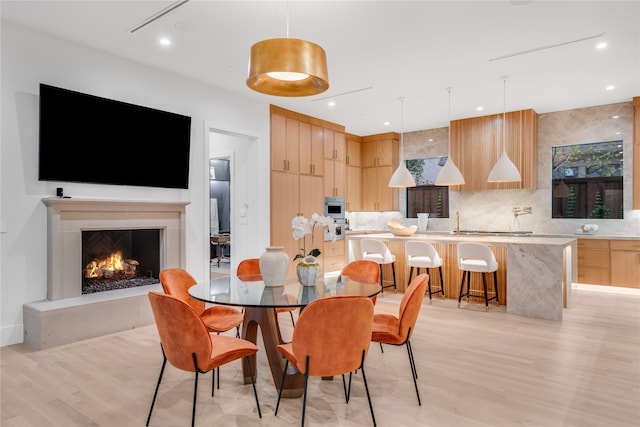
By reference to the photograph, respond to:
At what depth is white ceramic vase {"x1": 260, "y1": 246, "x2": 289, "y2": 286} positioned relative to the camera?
2.87 m

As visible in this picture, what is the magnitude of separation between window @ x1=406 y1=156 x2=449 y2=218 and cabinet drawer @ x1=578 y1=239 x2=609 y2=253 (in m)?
2.46

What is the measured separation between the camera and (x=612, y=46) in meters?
4.28

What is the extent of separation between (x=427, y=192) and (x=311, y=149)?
9.37 ft

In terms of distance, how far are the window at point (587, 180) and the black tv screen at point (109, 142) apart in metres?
6.20

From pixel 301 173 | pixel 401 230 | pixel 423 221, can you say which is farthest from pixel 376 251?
pixel 423 221

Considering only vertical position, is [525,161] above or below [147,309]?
above

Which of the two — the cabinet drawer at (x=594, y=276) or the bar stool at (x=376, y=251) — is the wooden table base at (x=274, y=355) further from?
the cabinet drawer at (x=594, y=276)

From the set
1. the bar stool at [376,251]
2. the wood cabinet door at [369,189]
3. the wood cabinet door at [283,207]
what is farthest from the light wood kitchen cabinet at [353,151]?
the bar stool at [376,251]

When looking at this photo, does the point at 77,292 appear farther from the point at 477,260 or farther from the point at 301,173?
the point at 477,260

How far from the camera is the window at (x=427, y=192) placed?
27.4 feet

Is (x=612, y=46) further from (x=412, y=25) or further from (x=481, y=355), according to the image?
(x=481, y=355)

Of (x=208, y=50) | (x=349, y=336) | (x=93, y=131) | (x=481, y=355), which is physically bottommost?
(x=481, y=355)

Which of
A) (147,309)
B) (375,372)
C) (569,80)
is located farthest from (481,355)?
(569,80)

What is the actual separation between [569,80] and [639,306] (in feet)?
10.1
